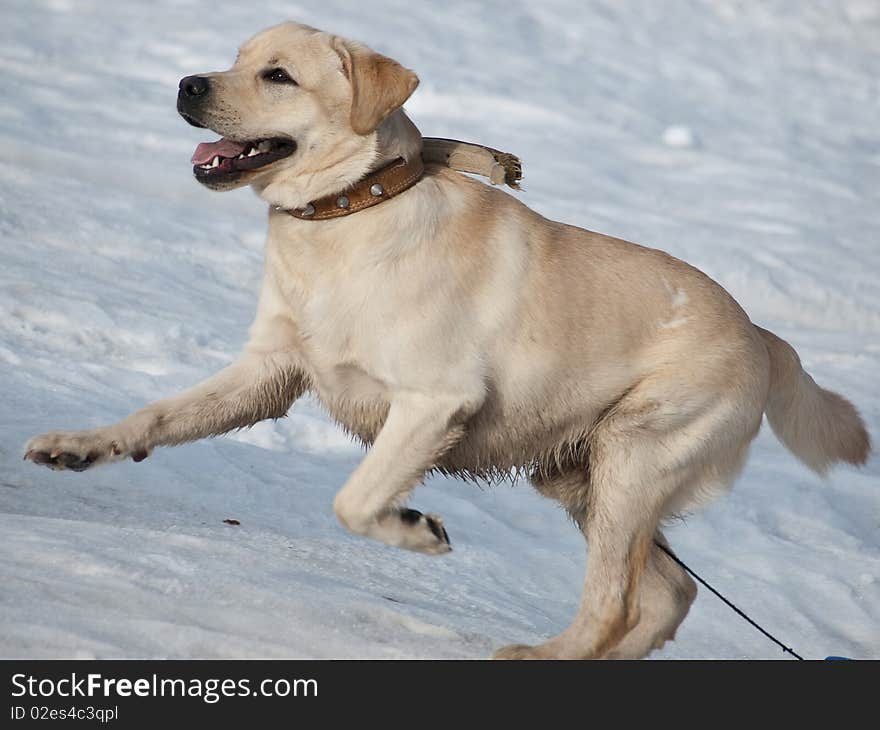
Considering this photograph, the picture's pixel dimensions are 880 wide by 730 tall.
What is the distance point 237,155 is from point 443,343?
0.84 metres

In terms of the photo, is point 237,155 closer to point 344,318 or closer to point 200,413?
point 344,318

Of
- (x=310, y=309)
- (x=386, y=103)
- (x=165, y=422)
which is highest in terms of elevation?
(x=386, y=103)

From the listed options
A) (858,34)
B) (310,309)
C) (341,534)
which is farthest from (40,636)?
(858,34)

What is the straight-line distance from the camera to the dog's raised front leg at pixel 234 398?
3.94 m

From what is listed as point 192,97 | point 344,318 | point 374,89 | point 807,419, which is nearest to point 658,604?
point 807,419

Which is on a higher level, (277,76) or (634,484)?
(277,76)

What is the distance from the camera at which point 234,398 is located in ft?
13.4

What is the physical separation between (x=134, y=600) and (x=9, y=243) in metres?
4.86

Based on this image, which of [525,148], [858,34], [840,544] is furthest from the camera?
[858,34]

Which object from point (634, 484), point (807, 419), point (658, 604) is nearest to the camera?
point (634, 484)

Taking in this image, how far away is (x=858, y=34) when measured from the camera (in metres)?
16.6

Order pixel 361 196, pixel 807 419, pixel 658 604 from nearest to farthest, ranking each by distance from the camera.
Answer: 1. pixel 361 196
2. pixel 658 604
3. pixel 807 419

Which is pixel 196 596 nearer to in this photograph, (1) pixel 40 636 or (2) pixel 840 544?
(1) pixel 40 636

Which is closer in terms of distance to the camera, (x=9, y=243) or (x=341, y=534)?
(x=341, y=534)
